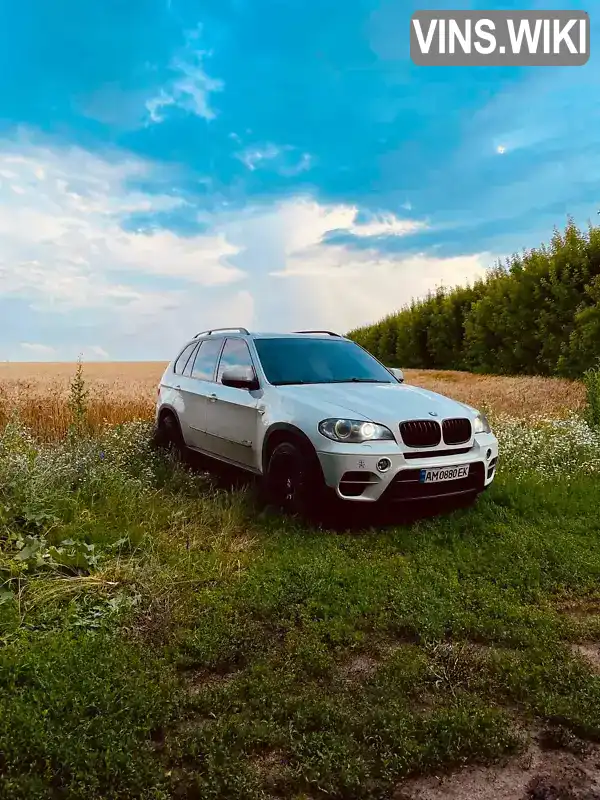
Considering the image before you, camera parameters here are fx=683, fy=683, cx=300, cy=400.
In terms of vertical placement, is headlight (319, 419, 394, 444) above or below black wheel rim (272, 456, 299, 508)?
above

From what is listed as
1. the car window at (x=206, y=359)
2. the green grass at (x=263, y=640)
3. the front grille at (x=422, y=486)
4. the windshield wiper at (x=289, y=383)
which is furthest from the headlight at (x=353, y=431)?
the car window at (x=206, y=359)

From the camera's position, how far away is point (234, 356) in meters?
8.41

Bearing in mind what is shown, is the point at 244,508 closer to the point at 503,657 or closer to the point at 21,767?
the point at 503,657

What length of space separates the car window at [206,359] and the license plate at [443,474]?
11.0 ft

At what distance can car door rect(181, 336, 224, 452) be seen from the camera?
8.68 meters

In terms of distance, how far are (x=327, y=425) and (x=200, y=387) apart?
287cm

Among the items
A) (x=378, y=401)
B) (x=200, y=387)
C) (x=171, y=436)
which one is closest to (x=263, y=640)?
(x=378, y=401)

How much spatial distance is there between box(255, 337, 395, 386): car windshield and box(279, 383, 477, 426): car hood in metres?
0.32

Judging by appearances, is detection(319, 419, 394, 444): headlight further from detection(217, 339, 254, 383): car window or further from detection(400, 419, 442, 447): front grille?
detection(217, 339, 254, 383): car window

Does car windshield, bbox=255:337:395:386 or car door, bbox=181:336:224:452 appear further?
car door, bbox=181:336:224:452

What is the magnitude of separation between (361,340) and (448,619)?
1548 inches

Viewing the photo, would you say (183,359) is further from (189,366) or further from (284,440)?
(284,440)

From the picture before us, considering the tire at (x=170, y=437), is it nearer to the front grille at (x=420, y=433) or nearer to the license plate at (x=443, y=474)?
the front grille at (x=420, y=433)

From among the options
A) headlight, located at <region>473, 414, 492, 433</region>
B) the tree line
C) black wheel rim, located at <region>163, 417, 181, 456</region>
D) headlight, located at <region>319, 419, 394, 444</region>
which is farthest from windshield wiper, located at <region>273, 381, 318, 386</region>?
the tree line
